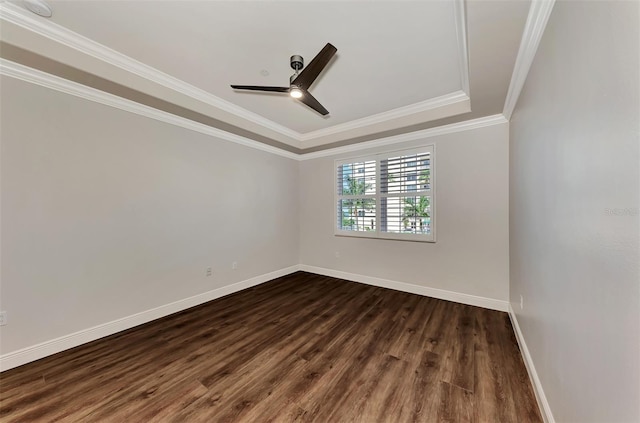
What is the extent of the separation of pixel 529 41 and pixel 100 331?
4.56 metres

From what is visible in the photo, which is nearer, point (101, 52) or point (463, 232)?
point (101, 52)

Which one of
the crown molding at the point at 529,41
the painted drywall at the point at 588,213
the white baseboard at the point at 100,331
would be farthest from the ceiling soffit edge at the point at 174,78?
the white baseboard at the point at 100,331

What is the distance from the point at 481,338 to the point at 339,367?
1.52 m

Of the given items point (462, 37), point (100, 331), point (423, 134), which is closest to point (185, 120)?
point (100, 331)

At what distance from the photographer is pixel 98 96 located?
2.40 m

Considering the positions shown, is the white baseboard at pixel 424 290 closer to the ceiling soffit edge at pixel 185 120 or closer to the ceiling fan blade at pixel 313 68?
the ceiling soffit edge at pixel 185 120

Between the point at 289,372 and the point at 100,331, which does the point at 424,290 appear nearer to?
the point at 289,372

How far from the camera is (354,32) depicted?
193 centimetres

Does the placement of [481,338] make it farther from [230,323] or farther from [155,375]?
[155,375]

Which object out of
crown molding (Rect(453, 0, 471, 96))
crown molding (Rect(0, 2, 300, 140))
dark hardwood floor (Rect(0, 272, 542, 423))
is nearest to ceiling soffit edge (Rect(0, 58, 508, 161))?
crown molding (Rect(0, 2, 300, 140))

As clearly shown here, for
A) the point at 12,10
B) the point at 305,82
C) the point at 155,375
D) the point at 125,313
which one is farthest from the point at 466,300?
the point at 12,10

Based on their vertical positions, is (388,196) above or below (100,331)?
above

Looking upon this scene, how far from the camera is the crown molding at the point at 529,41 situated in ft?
4.65

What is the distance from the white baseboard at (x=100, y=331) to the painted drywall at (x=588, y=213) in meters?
3.61
